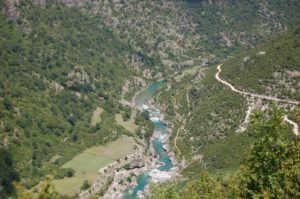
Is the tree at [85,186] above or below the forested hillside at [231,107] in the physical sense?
below

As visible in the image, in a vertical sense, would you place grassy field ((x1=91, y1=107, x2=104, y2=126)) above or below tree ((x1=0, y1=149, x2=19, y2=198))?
below

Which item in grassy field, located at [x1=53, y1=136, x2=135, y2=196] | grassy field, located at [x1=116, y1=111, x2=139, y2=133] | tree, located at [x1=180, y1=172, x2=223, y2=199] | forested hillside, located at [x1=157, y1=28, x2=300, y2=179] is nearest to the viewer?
tree, located at [x1=180, y1=172, x2=223, y2=199]

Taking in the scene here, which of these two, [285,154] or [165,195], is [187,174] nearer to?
[165,195]

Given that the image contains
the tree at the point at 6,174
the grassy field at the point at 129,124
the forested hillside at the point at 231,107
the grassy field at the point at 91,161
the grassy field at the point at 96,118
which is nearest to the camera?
the tree at the point at 6,174

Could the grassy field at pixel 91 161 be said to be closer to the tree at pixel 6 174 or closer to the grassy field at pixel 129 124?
the grassy field at pixel 129 124

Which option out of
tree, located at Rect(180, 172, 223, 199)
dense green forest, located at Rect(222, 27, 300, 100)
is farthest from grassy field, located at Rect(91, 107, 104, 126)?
tree, located at Rect(180, 172, 223, 199)

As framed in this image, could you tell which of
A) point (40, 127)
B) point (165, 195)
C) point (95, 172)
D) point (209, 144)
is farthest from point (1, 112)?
point (165, 195)

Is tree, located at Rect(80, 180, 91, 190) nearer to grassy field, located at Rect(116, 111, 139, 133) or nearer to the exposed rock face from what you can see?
the exposed rock face

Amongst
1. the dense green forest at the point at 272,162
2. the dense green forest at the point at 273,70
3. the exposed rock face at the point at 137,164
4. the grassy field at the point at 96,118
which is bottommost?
the exposed rock face at the point at 137,164

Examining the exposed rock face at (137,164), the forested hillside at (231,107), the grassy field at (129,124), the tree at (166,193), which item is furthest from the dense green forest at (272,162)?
the grassy field at (129,124)
